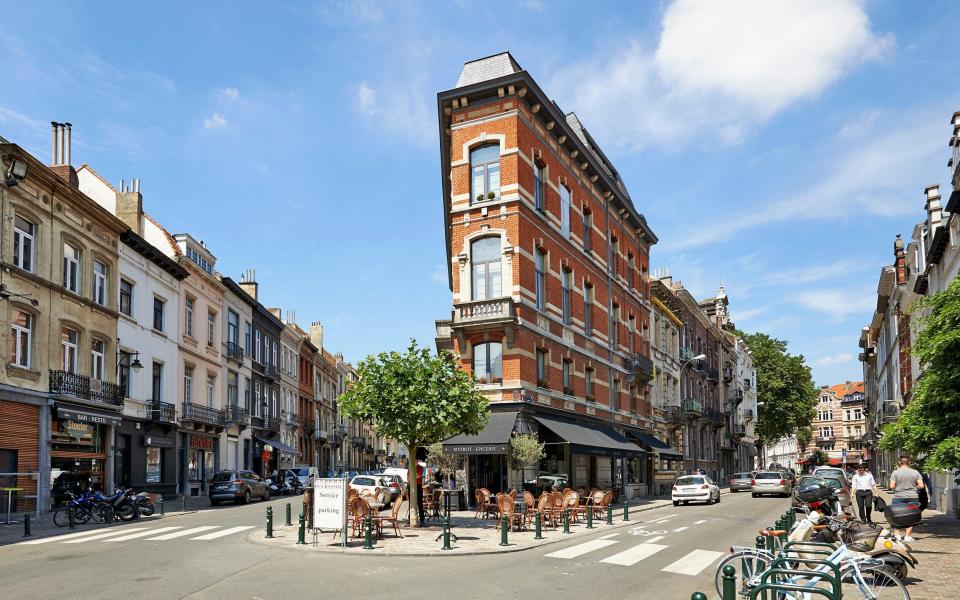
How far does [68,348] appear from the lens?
91.1 ft

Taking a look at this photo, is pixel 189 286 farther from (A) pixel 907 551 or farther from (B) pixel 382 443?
(B) pixel 382 443

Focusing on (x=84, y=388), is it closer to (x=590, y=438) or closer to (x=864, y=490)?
(x=590, y=438)

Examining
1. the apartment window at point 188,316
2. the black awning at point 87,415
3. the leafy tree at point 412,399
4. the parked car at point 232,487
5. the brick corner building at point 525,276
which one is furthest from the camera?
the apartment window at point 188,316

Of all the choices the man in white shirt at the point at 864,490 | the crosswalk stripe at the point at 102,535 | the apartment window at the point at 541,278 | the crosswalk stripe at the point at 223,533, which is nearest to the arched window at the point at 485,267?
the apartment window at the point at 541,278

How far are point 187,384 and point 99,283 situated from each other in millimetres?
9533

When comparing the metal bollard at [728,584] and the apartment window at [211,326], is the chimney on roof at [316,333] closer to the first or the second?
the apartment window at [211,326]

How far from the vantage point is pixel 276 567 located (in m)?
12.9

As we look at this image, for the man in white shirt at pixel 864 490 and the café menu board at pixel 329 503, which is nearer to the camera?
the café menu board at pixel 329 503

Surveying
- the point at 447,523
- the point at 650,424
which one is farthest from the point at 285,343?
the point at 447,523

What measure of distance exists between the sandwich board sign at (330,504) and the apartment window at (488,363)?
36.9 feet

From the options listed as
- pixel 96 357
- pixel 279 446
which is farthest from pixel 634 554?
pixel 279 446

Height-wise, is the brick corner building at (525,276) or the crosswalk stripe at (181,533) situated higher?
the brick corner building at (525,276)

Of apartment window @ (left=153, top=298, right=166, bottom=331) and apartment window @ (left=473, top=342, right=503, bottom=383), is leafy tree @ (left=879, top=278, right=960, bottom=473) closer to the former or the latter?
apartment window @ (left=473, top=342, right=503, bottom=383)

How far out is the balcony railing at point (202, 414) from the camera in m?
36.9
